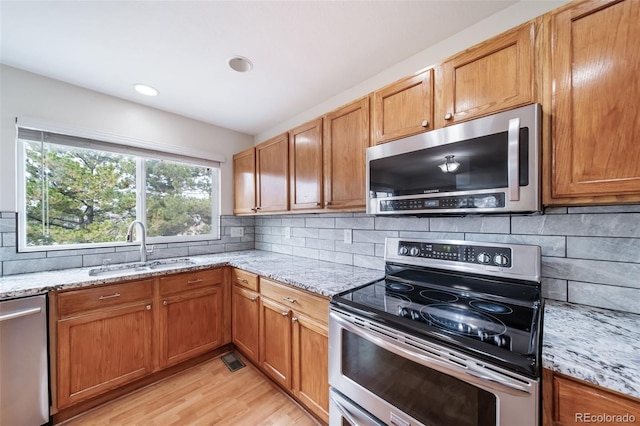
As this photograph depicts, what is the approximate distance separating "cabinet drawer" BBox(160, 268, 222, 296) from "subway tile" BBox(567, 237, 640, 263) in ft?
7.90

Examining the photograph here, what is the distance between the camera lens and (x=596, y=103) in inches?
34.2

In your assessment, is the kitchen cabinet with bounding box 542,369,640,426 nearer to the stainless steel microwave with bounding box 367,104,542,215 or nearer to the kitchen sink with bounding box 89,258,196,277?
the stainless steel microwave with bounding box 367,104,542,215

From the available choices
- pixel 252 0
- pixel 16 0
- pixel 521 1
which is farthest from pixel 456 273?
pixel 16 0

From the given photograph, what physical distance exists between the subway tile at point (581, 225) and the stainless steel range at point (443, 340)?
0.17 metres

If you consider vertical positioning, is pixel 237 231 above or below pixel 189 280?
above

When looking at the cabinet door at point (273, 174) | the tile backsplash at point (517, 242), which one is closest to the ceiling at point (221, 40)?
the cabinet door at point (273, 174)

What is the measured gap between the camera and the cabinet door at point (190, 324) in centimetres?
189

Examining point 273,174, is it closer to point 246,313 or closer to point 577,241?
point 246,313

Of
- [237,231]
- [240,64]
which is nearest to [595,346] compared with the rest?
[240,64]

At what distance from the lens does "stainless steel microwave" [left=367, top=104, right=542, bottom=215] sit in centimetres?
95

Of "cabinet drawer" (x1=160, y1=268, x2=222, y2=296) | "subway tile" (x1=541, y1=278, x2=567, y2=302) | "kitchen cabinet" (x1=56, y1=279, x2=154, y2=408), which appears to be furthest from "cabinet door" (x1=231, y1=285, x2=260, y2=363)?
"subway tile" (x1=541, y1=278, x2=567, y2=302)

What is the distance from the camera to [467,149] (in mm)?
1098

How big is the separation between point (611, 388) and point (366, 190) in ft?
3.84

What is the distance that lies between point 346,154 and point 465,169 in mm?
787
